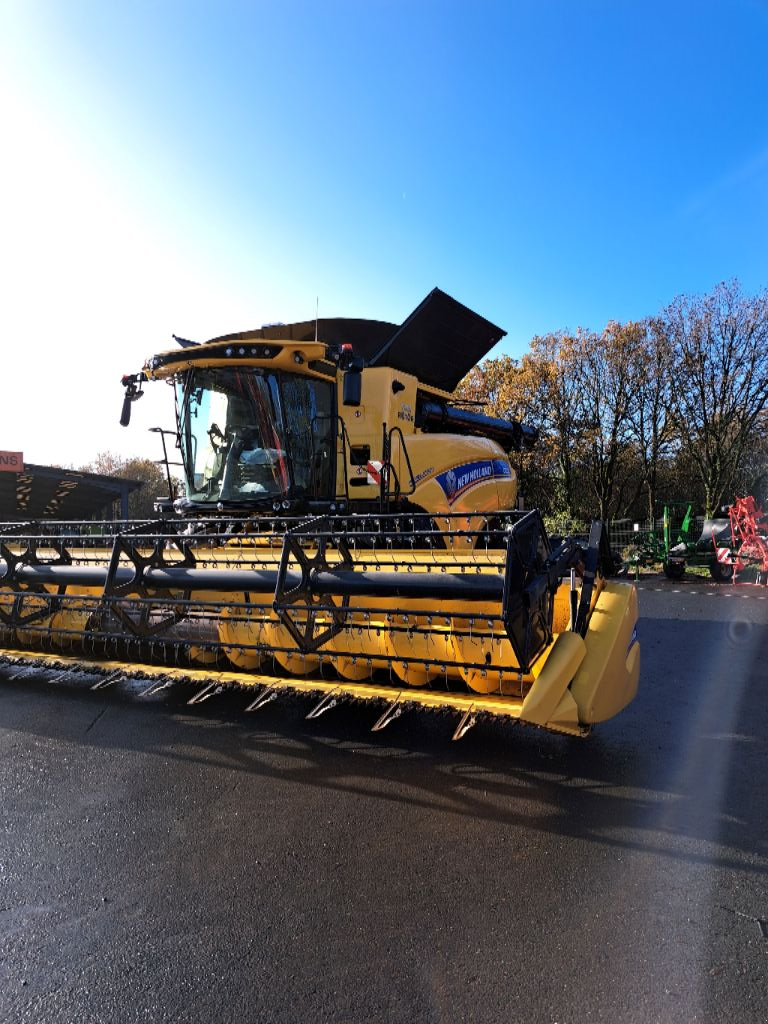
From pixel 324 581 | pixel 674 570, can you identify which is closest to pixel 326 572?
pixel 324 581

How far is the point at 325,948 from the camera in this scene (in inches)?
80.1

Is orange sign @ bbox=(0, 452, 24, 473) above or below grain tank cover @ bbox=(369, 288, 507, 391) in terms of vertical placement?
below

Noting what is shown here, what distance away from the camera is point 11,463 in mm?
19703

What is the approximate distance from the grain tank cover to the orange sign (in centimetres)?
1630

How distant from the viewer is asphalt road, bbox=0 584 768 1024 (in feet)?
6.07

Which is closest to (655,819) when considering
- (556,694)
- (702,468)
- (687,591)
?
(556,694)

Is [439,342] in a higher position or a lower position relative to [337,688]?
higher

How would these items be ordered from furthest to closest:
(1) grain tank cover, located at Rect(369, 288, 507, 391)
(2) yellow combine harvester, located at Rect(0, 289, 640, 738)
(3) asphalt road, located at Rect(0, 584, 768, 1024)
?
(1) grain tank cover, located at Rect(369, 288, 507, 391), (2) yellow combine harvester, located at Rect(0, 289, 640, 738), (3) asphalt road, located at Rect(0, 584, 768, 1024)

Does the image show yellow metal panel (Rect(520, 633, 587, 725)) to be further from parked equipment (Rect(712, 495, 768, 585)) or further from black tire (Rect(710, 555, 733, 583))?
black tire (Rect(710, 555, 733, 583))

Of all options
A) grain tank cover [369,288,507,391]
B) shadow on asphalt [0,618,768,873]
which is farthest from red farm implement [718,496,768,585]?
shadow on asphalt [0,618,768,873]

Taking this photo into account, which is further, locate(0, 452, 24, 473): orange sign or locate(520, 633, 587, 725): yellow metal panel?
locate(0, 452, 24, 473): orange sign

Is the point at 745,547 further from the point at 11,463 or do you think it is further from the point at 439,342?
the point at 11,463

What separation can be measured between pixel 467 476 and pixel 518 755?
14.2 ft

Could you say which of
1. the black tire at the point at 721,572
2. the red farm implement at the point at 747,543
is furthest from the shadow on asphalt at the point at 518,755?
the black tire at the point at 721,572
